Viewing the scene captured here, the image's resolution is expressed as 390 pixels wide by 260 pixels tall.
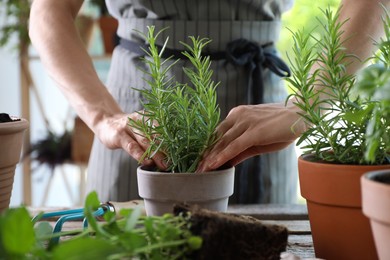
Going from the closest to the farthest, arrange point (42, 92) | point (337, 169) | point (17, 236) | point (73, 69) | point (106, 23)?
point (17, 236) < point (337, 169) < point (73, 69) < point (106, 23) < point (42, 92)

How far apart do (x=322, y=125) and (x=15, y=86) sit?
11.1 feet

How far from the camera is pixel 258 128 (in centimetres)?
112

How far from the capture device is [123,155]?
1532mm

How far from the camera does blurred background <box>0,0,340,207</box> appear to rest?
317cm

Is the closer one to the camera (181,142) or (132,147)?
(181,142)

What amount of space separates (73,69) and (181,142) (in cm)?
56

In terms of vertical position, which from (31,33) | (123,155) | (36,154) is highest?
(31,33)

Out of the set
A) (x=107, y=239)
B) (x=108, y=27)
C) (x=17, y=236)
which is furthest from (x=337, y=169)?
(x=108, y=27)

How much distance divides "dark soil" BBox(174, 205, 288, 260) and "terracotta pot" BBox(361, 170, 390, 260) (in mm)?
101

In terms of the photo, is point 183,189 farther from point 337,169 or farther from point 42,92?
point 42,92

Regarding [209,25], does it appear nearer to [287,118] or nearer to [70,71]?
[70,71]

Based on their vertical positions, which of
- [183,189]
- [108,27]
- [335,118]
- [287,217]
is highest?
[108,27]

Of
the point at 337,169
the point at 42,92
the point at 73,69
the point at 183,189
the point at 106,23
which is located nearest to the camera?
the point at 337,169

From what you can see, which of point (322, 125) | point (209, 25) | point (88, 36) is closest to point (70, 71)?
point (209, 25)
